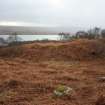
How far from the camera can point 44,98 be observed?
7805mm

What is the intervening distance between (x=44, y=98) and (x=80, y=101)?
102 centimetres

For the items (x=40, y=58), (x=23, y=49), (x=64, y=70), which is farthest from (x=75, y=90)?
(x=23, y=49)

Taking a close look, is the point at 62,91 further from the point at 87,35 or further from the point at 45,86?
the point at 87,35

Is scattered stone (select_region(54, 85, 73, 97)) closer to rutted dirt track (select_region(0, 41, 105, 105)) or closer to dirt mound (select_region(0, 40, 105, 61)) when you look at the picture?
rutted dirt track (select_region(0, 41, 105, 105))

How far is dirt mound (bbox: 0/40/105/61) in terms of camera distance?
17344 millimetres

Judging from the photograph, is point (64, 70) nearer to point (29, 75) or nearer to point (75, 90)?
point (29, 75)

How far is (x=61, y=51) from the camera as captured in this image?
17.9 m

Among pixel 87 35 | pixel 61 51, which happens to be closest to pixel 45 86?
pixel 61 51

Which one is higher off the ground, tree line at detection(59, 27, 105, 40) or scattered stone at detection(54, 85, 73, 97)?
tree line at detection(59, 27, 105, 40)

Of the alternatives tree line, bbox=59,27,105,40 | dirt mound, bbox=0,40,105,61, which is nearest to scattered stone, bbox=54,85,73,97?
dirt mound, bbox=0,40,105,61

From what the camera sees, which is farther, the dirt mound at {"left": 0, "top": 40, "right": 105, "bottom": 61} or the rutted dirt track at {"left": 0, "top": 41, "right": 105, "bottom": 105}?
the dirt mound at {"left": 0, "top": 40, "right": 105, "bottom": 61}

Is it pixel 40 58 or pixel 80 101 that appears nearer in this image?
pixel 80 101

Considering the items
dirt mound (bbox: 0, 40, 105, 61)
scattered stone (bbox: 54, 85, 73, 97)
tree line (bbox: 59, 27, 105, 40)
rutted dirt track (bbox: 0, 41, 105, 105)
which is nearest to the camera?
rutted dirt track (bbox: 0, 41, 105, 105)

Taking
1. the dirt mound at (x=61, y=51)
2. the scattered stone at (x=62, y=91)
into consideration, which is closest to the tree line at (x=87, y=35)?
the dirt mound at (x=61, y=51)
